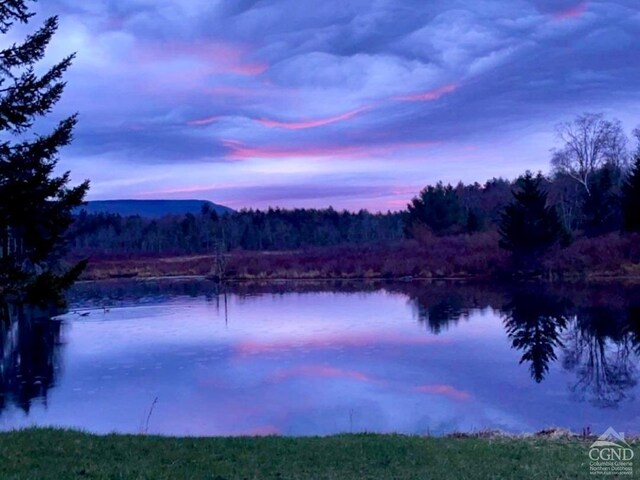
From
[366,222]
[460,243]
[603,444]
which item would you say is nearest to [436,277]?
[460,243]

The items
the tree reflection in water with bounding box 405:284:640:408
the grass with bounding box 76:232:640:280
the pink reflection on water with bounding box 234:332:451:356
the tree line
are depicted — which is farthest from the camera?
the tree line

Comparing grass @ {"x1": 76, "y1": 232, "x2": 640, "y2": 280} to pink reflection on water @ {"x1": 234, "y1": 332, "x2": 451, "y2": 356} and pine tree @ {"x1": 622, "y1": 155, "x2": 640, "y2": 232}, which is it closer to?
pine tree @ {"x1": 622, "y1": 155, "x2": 640, "y2": 232}

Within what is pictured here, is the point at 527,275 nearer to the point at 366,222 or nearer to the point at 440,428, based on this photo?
the point at 440,428

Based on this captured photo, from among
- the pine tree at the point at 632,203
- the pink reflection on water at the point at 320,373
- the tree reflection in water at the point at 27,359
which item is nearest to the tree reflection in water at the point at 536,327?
the pink reflection on water at the point at 320,373

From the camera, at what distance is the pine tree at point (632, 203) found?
42.8 m

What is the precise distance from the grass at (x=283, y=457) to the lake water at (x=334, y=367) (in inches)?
147

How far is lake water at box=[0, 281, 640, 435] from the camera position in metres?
13.8

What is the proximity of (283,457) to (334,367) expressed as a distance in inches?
432

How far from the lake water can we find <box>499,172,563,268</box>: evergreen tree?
29.0 ft

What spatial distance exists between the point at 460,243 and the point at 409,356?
32547mm

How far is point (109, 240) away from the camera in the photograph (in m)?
108

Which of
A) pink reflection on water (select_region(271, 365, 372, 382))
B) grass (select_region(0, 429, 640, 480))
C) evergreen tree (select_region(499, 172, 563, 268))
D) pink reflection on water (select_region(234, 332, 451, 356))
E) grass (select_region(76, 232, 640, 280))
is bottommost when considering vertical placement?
pink reflection on water (select_region(271, 365, 372, 382))

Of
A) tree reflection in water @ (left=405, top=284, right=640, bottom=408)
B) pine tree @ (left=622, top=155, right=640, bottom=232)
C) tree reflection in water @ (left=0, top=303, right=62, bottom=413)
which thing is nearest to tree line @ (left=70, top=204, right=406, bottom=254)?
pine tree @ (left=622, top=155, right=640, bottom=232)

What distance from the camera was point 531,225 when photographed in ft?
141
